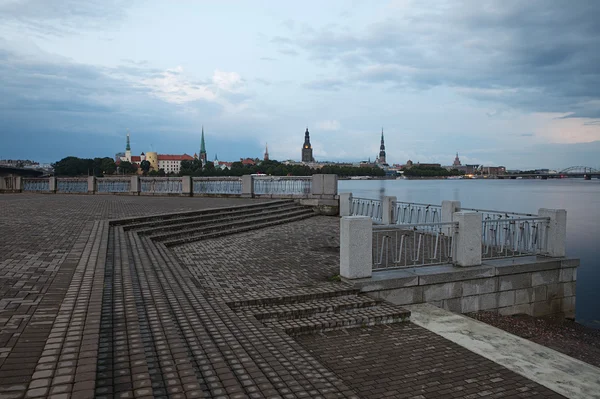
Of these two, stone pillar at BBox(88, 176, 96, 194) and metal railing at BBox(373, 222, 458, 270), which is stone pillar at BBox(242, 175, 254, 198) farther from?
metal railing at BBox(373, 222, 458, 270)

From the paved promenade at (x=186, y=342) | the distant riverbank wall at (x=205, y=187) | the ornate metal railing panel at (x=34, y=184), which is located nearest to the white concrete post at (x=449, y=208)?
the paved promenade at (x=186, y=342)

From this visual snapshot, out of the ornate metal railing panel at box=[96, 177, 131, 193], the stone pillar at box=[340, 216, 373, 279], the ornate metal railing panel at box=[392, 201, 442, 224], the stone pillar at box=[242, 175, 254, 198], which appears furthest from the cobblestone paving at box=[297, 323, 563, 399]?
the ornate metal railing panel at box=[96, 177, 131, 193]

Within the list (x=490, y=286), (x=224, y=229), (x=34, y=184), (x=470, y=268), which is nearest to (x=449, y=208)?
(x=490, y=286)

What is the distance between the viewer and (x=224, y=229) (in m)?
13.4

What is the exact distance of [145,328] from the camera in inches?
180

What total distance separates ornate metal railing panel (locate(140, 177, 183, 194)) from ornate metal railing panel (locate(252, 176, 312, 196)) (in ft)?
20.0

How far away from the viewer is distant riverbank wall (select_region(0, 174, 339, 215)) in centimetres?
2042

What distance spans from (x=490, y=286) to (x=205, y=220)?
28.5 ft

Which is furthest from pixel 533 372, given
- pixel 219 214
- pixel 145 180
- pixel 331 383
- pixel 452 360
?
pixel 145 180

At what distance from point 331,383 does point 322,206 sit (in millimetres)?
16127

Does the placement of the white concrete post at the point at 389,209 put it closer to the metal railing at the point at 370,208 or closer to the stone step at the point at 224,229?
the metal railing at the point at 370,208

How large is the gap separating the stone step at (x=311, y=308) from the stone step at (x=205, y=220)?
635 cm

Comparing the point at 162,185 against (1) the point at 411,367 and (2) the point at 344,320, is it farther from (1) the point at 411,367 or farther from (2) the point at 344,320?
(1) the point at 411,367

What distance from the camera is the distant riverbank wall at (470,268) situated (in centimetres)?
727
